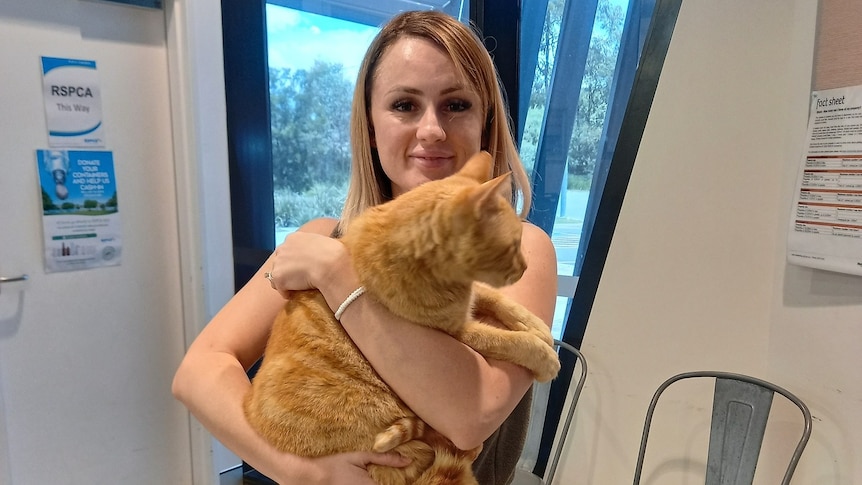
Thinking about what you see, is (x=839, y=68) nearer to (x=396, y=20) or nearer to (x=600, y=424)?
(x=396, y=20)

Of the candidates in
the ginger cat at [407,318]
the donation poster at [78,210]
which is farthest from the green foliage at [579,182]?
the donation poster at [78,210]

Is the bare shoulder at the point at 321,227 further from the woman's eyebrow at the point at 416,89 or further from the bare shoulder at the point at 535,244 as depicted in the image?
the bare shoulder at the point at 535,244

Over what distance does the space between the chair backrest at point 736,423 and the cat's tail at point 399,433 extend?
52.2 inches

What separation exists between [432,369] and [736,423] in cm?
142

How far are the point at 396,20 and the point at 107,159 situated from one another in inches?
67.0

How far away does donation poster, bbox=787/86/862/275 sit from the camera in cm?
146

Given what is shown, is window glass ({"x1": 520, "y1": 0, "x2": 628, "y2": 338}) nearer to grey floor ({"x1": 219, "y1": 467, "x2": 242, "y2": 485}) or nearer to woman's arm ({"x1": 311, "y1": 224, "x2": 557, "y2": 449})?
woman's arm ({"x1": 311, "y1": 224, "x2": 557, "y2": 449})

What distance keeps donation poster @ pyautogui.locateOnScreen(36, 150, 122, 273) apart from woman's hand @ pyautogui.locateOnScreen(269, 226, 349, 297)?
1.72m

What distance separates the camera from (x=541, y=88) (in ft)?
8.73

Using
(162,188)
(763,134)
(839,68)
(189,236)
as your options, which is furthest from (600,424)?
(162,188)

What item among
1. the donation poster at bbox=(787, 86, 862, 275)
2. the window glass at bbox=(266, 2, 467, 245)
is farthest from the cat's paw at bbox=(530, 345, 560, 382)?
the window glass at bbox=(266, 2, 467, 245)

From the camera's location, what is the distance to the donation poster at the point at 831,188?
1.46 metres

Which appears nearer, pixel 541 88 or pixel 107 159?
pixel 107 159

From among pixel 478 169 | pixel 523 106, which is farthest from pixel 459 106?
pixel 523 106
